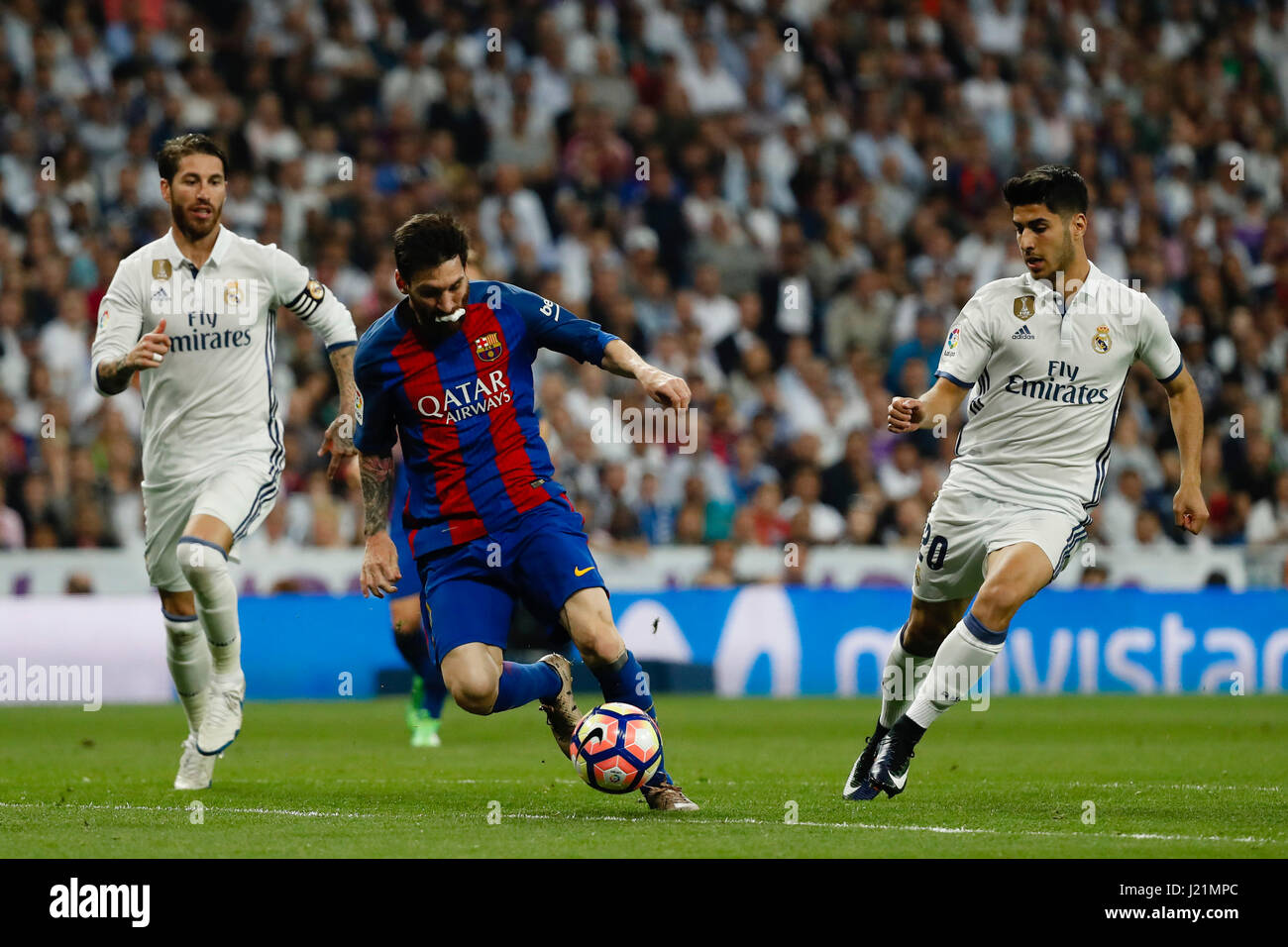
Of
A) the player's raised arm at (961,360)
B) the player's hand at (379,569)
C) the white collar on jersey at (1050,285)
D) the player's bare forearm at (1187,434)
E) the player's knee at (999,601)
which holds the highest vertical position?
the white collar on jersey at (1050,285)

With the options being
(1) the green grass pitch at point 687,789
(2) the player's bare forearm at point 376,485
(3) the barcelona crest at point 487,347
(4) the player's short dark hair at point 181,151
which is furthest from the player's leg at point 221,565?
(3) the barcelona crest at point 487,347

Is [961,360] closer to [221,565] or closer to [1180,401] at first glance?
[1180,401]

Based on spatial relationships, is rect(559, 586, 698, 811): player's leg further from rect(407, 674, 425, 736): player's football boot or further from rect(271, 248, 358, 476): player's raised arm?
rect(407, 674, 425, 736): player's football boot

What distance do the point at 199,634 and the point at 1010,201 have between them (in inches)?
160

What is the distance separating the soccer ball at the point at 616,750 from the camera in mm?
6891

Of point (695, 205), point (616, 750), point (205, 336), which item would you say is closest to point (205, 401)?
point (205, 336)

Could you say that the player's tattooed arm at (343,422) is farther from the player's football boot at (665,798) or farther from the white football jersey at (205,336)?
the player's football boot at (665,798)

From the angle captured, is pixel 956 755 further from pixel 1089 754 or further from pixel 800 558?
pixel 800 558

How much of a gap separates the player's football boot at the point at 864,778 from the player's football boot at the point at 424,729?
3.80m

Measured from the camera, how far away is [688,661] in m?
14.8

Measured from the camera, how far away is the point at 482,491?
23.8 feet

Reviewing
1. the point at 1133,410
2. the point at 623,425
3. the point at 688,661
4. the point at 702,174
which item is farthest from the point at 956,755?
the point at 702,174

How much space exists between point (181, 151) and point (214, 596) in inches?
75.4
